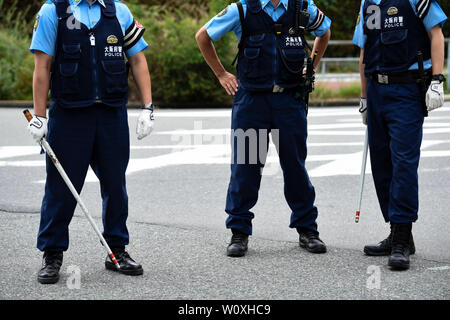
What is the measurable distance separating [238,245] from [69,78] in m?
1.59

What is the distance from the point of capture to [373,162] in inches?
210

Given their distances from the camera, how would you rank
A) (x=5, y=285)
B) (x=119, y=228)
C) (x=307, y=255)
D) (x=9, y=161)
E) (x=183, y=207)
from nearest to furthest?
(x=5, y=285) → (x=119, y=228) → (x=307, y=255) → (x=183, y=207) → (x=9, y=161)

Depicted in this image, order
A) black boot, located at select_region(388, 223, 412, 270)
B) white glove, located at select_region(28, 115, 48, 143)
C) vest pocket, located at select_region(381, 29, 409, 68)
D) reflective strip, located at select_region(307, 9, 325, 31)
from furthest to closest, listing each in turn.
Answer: reflective strip, located at select_region(307, 9, 325, 31), vest pocket, located at select_region(381, 29, 409, 68), black boot, located at select_region(388, 223, 412, 270), white glove, located at select_region(28, 115, 48, 143)

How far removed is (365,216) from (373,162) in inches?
52.6

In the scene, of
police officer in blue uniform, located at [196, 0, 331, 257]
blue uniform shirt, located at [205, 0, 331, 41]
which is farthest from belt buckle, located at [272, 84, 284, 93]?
blue uniform shirt, located at [205, 0, 331, 41]

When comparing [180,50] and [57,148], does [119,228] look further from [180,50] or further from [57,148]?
[180,50]

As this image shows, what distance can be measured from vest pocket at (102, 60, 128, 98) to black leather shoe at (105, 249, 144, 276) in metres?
0.97

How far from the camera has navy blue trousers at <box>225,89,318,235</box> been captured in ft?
17.4

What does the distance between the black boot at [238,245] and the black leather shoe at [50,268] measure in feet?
3.64

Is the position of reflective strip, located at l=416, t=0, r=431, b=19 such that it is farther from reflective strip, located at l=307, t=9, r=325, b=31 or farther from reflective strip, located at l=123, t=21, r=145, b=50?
reflective strip, located at l=123, t=21, r=145, b=50

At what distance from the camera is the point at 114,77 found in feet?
15.3

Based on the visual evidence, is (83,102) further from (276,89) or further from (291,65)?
(291,65)

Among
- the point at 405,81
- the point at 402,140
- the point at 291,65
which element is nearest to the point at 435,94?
the point at 405,81
